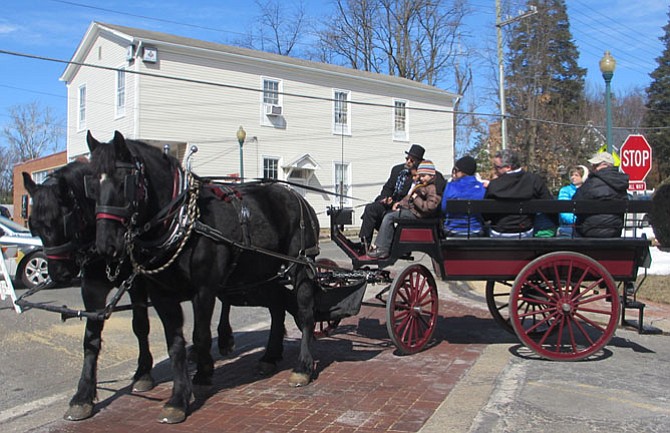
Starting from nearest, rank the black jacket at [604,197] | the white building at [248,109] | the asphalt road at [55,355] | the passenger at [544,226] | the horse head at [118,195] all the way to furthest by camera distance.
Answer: the horse head at [118,195]
the asphalt road at [55,355]
the black jacket at [604,197]
the passenger at [544,226]
the white building at [248,109]

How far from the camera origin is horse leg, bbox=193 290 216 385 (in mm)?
5328

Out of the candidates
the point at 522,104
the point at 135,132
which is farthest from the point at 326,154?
the point at 522,104

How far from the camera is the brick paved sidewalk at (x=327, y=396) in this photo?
4.91 meters

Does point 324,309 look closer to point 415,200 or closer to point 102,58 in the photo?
point 415,200

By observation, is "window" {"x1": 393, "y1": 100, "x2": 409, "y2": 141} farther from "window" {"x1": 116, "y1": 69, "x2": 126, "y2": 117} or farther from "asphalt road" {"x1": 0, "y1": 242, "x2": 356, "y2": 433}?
"asphalt road" {"x1": 0, "y1": 242, "x2": 356, "y2": 433}

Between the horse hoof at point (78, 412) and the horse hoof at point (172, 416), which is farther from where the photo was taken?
the horse hoof at point (78, 412)

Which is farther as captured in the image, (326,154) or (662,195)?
(326,154)

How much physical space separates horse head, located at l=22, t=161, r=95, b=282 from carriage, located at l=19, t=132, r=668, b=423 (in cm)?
1

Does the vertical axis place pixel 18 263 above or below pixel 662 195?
below

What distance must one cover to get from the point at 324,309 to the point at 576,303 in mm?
2775

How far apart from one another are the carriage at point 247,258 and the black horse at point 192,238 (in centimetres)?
1

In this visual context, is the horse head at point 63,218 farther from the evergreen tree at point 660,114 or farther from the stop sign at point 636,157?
the evergreen tree at point 660,114

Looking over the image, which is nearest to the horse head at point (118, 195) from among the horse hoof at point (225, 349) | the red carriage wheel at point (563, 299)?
the horse hoof at point (225, 349)

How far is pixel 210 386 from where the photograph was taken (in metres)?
5.96
